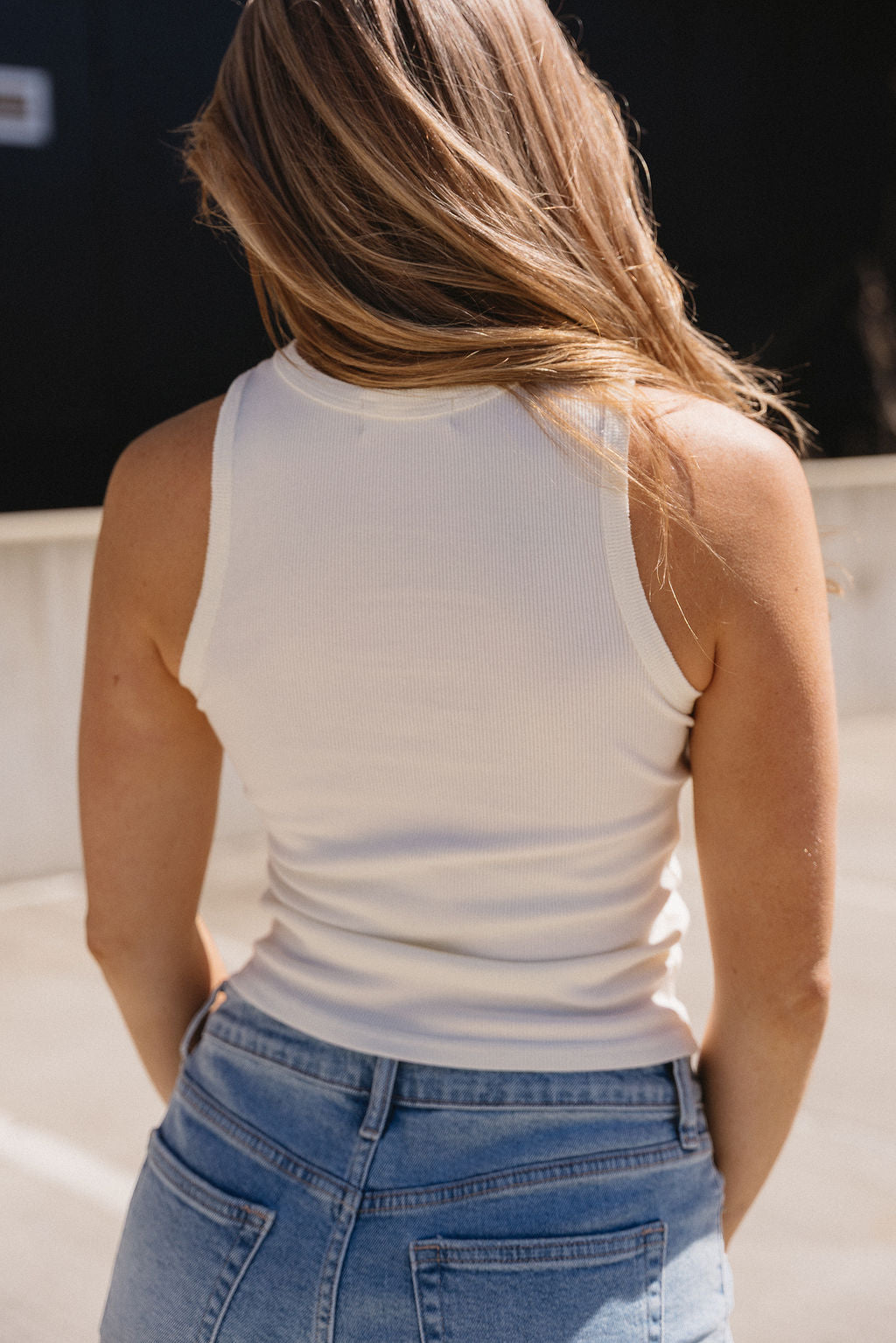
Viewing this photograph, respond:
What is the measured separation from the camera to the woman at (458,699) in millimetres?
876

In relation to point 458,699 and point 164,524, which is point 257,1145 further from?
point 164,524

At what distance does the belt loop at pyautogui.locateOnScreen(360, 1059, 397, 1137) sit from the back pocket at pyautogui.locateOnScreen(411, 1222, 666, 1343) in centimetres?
8

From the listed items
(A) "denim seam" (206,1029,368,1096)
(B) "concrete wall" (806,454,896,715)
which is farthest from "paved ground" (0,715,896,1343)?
(B) "concrete wall" (806,454,896,715)

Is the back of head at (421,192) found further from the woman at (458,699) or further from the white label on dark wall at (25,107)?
the white label on dark wall at (25,107)

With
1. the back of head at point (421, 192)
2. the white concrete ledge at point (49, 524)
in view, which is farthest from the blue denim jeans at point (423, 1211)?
the white concrete ledge at point (49, 524)

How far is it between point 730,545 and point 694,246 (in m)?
4.37

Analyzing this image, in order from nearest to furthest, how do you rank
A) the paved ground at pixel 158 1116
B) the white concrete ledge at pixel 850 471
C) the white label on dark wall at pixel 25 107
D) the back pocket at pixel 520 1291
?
1. the back pocket at pixel 520 1291
2. the paved ground at pixel 158 1116
3. the white label on dark wall at pixel 25 107
4. the white concrete ledge at pixel 850 471

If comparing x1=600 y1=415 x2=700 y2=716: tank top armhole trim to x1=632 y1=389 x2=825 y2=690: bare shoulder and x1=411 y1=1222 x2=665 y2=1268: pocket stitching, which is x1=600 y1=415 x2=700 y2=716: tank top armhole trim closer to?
x1=632 y1=389 x2=825 y2=690: bare shoulder

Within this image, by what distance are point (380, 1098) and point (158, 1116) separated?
222 centimetres

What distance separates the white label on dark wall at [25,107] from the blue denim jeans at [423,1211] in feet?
11.3

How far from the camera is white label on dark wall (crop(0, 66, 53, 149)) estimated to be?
12.0 feet

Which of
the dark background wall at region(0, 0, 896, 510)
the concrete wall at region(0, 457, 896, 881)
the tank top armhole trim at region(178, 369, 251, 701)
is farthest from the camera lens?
the concrete wall at region(0, 457, 896, 881)

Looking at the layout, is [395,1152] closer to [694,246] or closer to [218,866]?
[218,866]

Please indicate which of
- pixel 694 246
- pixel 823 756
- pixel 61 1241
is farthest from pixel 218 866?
pixel 823 756
